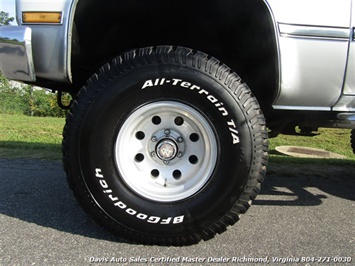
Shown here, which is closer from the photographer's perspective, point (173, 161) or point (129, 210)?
point (129, 210)

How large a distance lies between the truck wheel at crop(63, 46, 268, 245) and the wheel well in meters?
0.38

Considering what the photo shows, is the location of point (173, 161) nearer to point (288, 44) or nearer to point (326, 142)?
point (288, 44)

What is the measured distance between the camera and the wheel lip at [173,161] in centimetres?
226

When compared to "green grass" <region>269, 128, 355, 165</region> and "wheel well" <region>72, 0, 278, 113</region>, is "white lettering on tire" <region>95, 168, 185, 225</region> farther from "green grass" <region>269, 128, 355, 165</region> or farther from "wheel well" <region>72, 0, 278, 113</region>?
"green grass" <region>269, 128, 355, 165</region>

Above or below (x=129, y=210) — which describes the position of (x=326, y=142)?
below

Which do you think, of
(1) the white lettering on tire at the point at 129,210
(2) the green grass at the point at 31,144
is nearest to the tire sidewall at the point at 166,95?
(1) the white lettering on tire at the point at 129,210

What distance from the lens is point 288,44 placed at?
7.35ft

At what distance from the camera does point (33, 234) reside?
2.38 meters

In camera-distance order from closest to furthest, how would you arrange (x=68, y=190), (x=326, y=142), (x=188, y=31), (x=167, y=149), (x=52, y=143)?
(x=167, y=149)
(x=188, y=31)
(x=68, y=190)
(x=52, y=143)
(x=326, y=142)

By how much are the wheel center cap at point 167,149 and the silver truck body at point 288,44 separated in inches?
29.7

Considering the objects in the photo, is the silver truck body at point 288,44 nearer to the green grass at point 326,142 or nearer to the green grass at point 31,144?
the green grass at point 31,144

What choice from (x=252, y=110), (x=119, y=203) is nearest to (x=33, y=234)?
(x=119, y=203)

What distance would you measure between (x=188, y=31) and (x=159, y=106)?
0.76m

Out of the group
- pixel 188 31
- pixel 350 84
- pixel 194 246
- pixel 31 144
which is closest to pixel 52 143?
pixel 31 144
